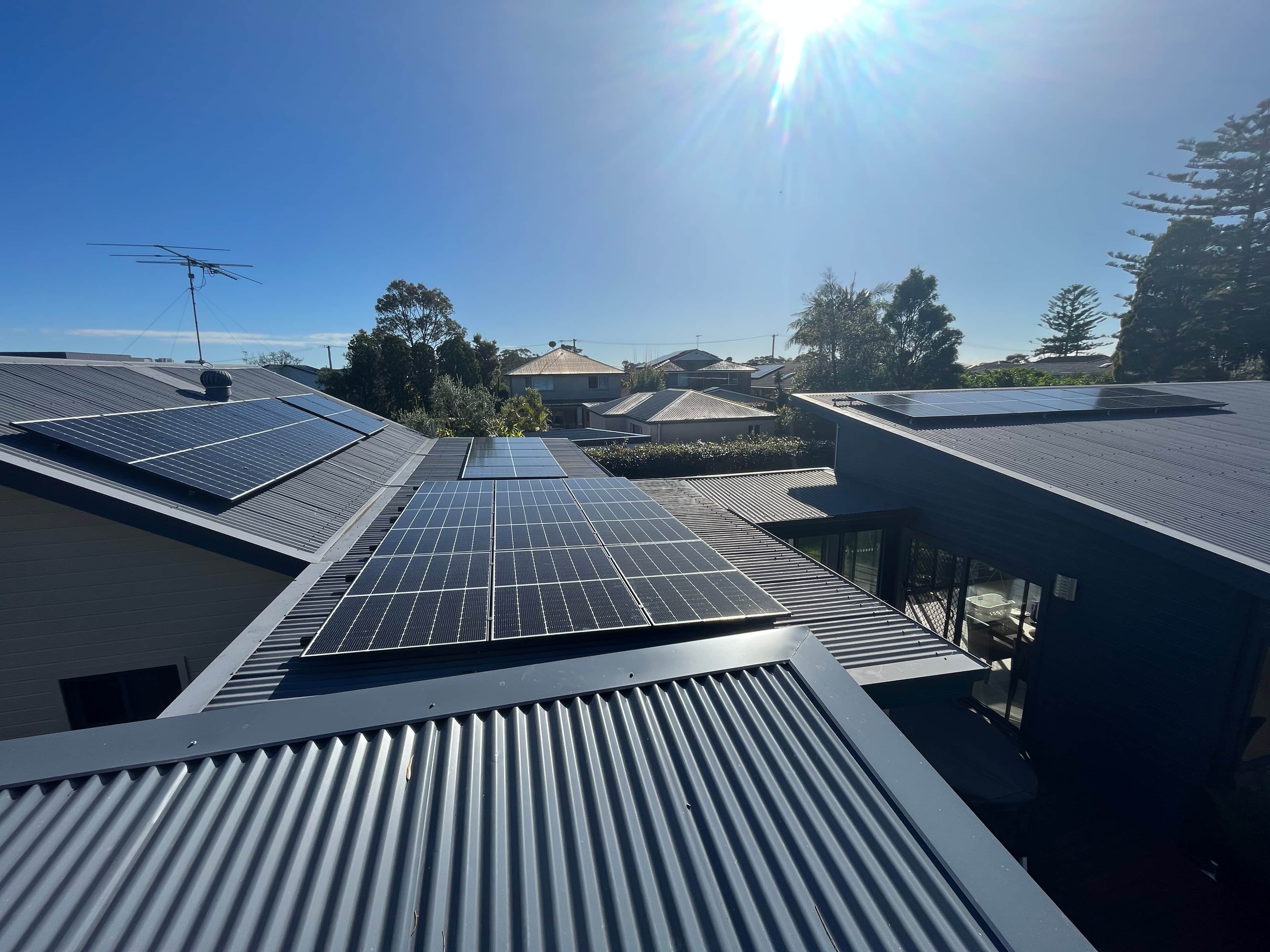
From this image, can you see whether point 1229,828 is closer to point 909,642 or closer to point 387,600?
point 909,642

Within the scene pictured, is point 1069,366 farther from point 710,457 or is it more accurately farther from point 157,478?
point 157,478

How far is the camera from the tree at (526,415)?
27.8 metres

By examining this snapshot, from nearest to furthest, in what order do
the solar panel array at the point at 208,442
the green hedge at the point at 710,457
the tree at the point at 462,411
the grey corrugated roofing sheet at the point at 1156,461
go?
the solar panel array at the point at 208,442
the grey corrugated roofing sheet at the point at 1156,461
the green hedge at the point at 710,457
the tree at the point at 462,411

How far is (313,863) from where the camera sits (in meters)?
2.17

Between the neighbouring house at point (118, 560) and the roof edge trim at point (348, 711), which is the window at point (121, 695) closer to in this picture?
the neighbouring house at point (118, 560)

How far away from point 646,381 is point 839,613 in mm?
58806

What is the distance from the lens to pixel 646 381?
2491 inches

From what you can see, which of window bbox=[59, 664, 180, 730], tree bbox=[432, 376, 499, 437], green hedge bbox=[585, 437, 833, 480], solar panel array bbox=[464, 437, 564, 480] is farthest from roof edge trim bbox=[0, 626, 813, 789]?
tree bbox=[432, 376, 499, 437]

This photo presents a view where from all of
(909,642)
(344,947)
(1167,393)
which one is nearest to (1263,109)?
(1167,393)

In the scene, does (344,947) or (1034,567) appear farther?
(1034,567)

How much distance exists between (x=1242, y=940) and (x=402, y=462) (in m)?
14.3

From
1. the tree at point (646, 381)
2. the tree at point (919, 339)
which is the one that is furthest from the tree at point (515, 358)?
the tree at point (919, 339)

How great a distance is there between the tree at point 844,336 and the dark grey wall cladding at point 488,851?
138 ft

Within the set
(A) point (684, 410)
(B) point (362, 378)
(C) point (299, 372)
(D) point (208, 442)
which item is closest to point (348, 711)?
(D) point (208, 442)
